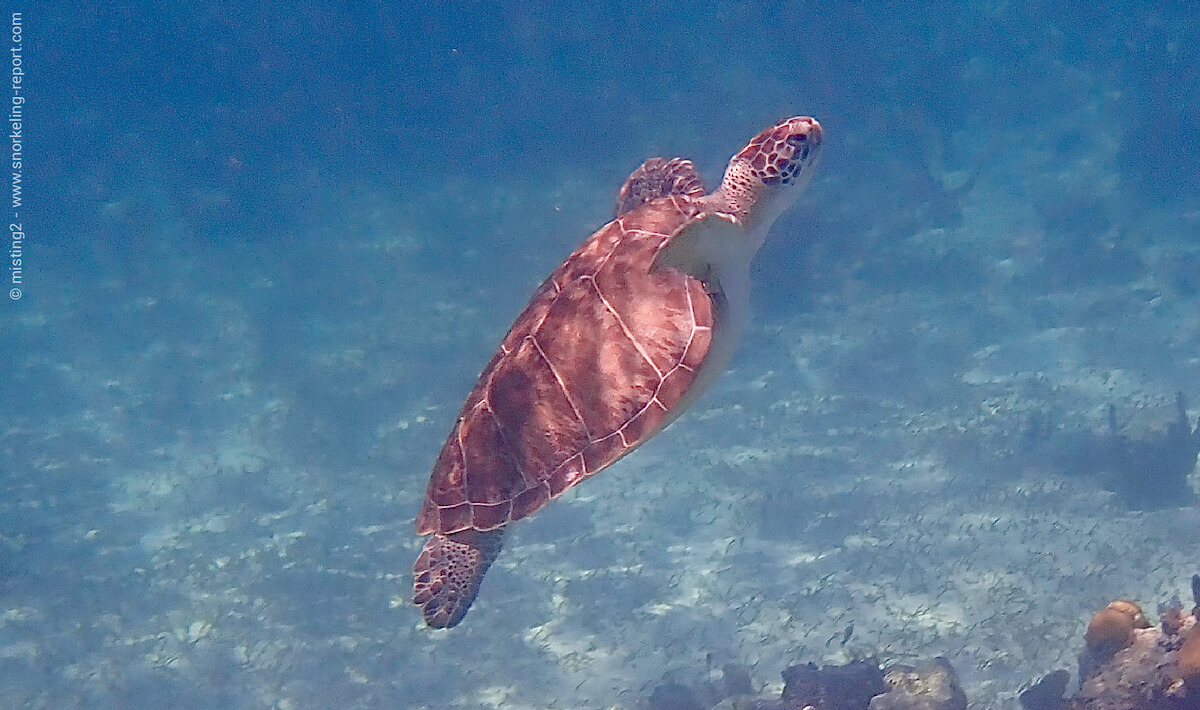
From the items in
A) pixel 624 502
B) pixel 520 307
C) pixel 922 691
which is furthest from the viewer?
pixel 520 307

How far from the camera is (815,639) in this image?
8.23m

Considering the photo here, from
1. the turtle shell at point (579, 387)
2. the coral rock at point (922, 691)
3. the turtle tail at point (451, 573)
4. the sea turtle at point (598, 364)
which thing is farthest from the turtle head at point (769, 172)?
the coral rock at point (922, 691)

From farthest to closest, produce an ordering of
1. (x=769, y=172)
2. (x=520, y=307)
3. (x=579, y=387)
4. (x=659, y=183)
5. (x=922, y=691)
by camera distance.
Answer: (x=520, y=307)
(x=922, y=691)
(x=659, y=183)
(x=769, y=172)
(x=579, y=387)

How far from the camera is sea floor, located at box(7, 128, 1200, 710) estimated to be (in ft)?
27.9

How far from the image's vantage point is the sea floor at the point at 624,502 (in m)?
8.52

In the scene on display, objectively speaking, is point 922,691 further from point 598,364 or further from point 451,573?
point 598,364

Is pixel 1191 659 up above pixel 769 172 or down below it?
below

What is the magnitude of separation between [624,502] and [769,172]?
20.8ft

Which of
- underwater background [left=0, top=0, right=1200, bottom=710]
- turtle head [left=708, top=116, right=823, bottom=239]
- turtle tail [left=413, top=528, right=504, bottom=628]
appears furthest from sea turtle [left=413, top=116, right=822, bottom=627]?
underwater background [left=0, top=0, right=1200, bottom=710]

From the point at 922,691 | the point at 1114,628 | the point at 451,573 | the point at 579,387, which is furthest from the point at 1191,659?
the point at 451,573

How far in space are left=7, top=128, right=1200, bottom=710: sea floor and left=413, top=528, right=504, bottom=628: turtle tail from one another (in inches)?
136

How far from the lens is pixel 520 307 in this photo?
563 inches

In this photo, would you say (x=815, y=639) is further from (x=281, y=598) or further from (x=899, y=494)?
(x=281, y=598)

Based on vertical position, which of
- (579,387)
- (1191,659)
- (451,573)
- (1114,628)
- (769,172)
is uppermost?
(769,172)
